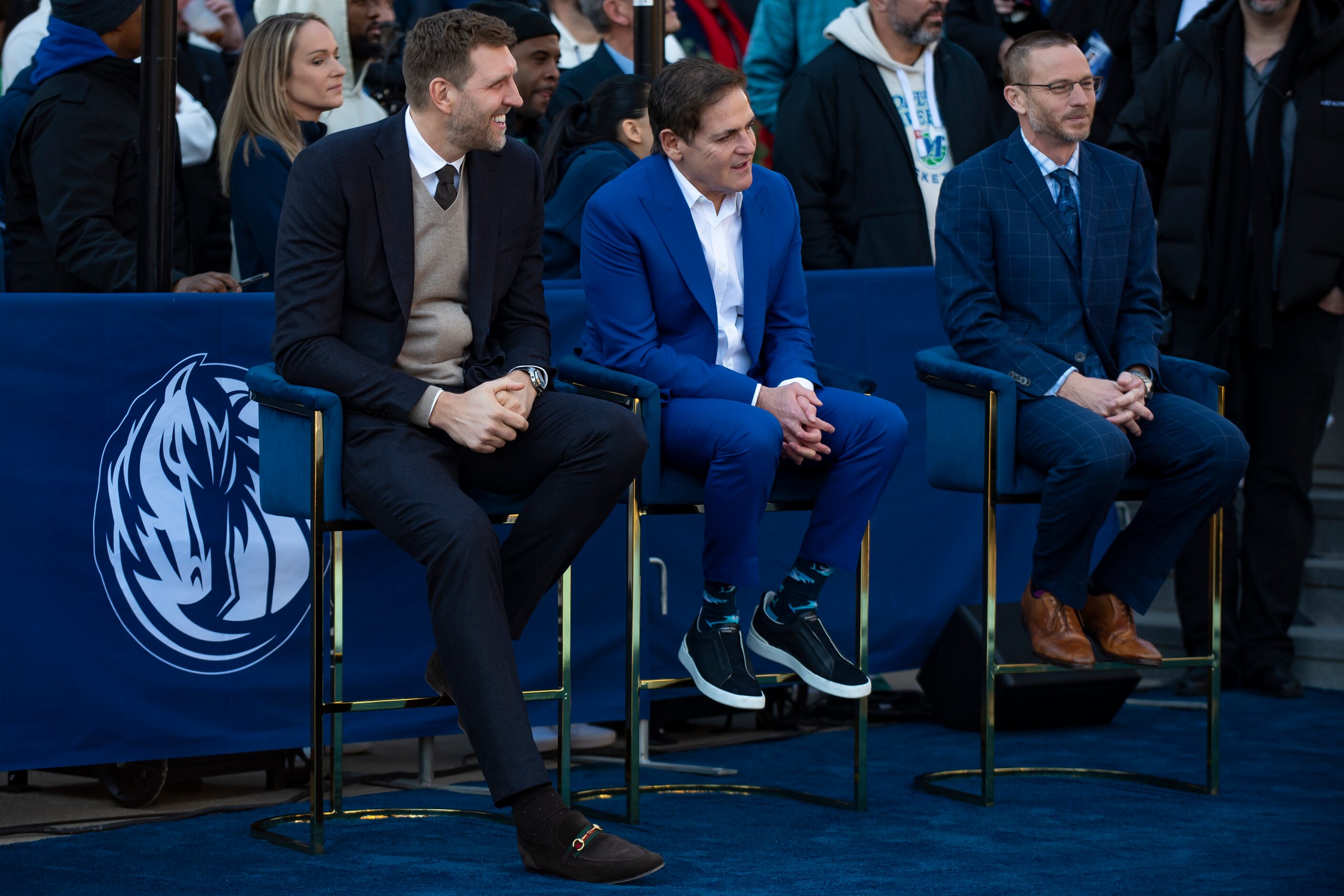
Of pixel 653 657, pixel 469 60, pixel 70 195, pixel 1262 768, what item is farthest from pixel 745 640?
pixel 70 195

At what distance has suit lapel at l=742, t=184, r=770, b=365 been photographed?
4.14 m

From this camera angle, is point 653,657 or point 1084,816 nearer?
point 1084,816

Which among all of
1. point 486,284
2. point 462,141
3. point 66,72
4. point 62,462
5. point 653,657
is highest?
point 66,72

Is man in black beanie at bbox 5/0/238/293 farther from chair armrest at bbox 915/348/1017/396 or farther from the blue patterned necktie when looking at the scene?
the blue patterned necktie

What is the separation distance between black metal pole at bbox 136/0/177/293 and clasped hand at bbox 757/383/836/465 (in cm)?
161

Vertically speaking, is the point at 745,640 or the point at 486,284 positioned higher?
the point at 486,284

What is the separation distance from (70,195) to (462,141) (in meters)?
1.45

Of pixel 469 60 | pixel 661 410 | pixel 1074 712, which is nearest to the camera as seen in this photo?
pixel 469 60

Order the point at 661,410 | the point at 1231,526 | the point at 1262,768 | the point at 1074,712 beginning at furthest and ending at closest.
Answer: the point at 1231,526 → the point at 1074,712 → the point at 1262,768 → the point at 661,410

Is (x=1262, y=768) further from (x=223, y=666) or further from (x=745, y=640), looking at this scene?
(x=223, y=666)

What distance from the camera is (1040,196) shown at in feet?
14.4

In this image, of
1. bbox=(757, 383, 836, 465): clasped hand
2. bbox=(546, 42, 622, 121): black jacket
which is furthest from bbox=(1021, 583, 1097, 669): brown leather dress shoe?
bbox=(546, 42, 622, 121): black jacket

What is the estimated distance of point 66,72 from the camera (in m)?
4.82

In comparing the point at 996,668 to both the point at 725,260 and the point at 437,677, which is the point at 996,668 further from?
the point at 437,677
